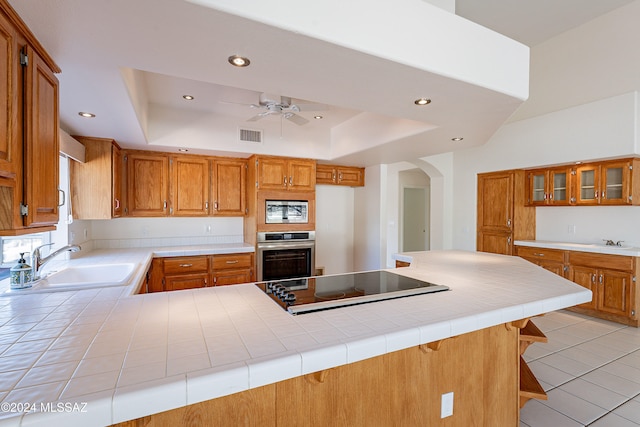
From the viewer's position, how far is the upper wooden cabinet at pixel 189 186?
375 centimetres

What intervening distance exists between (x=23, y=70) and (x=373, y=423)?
2083mm

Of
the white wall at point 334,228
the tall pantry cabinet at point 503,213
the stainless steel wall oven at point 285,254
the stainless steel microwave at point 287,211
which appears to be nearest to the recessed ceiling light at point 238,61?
the stainless steel microwave at point 287,211

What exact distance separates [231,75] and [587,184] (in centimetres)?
468

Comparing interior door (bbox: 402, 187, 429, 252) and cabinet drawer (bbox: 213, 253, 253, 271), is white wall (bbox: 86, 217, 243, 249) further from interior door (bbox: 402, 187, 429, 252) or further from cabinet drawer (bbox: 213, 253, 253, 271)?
interior door (bbox: 402, 187, 429, 252)

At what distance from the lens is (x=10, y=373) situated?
859mm

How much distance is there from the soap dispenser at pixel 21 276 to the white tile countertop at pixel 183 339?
0.19 metres

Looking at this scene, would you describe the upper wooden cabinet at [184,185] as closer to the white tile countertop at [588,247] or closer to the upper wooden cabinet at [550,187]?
the white tile countertop at [588,247]

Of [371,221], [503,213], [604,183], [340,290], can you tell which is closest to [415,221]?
[503,213]

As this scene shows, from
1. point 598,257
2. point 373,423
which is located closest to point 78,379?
point 373,423

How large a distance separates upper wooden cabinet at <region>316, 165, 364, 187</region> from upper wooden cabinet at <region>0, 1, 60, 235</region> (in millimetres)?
3329

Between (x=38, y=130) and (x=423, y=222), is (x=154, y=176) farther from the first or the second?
(x=423, y=222)

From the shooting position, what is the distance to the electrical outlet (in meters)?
1.51

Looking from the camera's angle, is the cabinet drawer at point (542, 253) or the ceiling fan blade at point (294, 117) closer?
the ceiling fan blade at point (294, 117)

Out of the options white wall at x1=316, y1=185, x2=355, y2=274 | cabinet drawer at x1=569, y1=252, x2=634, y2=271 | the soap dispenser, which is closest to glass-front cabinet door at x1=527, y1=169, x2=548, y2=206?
cabinet drawer at x1=569, y1=252, x2=634, y2=271
